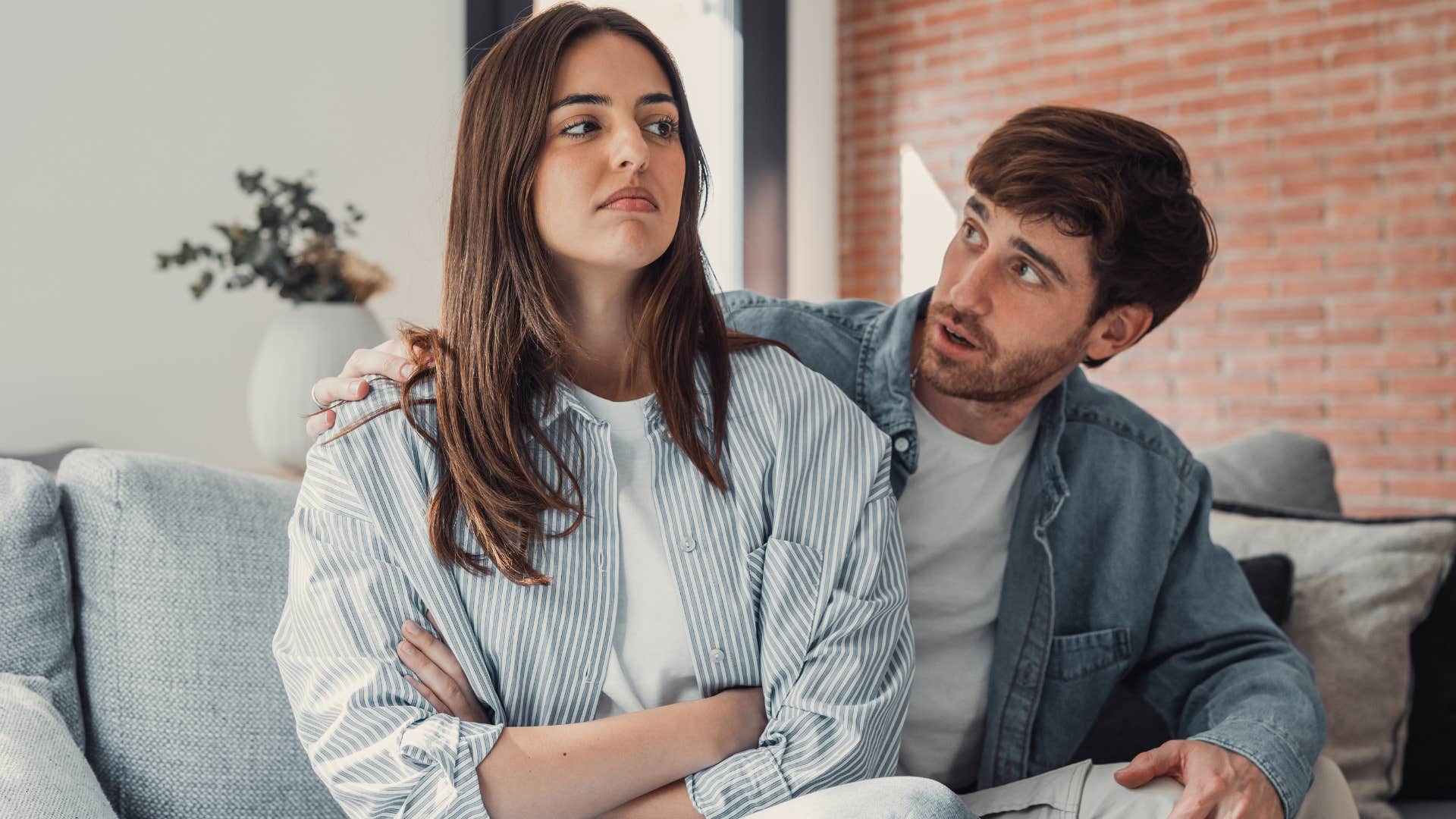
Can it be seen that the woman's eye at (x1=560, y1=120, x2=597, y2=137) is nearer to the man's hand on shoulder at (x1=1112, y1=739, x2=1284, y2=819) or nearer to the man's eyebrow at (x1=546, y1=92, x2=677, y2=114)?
the man's eyebrow at (x1=546, y1=92, x2=677, y2=114)

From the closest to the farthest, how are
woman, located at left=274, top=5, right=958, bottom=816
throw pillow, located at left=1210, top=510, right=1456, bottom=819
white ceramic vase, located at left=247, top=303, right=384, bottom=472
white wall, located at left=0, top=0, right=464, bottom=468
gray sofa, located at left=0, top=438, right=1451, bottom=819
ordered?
woman, located at left=274, top=5, right=958, bottom=816 < gray sofa, located at left=0, top=438, right=1451, bottom=819 < throw pillow, located at left=1210, top=510, right=1456, bottom=819 < white ceramic vase, located at left=247, top=303, right=384, bottom=472 < white wall, located at left=0, top=0, right=464, bottom=468

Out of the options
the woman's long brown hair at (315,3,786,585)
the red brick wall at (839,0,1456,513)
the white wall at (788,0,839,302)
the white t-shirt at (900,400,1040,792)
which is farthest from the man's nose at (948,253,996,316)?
the white wall at (788,0,839,302)

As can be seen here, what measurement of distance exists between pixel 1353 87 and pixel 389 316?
2.87m

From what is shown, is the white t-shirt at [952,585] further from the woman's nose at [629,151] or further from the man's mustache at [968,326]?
the woman's nose at [629,151]

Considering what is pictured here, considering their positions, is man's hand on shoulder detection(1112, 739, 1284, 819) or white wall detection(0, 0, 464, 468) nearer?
man's hand on shoulder detection(1112, 739, 1284, 819)

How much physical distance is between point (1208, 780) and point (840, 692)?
0.43 m

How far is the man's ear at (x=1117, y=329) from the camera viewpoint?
62.5 inches

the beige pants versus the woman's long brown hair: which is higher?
the woman's long brown hair

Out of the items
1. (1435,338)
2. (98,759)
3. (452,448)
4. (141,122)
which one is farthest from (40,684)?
(1435,338)

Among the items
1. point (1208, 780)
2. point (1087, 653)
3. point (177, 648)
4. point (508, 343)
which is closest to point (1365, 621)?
point (1087, 653)

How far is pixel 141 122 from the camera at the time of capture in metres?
2.19

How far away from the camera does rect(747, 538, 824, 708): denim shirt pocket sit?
3.78 feet

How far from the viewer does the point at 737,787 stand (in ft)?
3.53

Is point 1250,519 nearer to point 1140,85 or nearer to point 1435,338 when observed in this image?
point 1435,338
